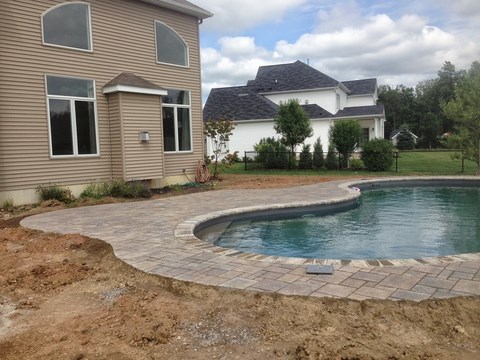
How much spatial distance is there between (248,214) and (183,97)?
6425 millimetres

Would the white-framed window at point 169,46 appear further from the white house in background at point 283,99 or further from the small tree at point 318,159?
the white house in background at point 283,99

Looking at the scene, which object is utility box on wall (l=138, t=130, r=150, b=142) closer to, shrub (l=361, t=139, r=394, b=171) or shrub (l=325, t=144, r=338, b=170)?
shrub (l=325, t=144, r=338, b=170)

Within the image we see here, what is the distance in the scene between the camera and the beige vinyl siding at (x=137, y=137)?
11.2 meters

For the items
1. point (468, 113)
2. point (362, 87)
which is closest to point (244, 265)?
point (468, 113)

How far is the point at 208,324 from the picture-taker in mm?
3230

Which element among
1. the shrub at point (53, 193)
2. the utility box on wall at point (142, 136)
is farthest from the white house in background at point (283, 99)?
the shrub at point (53, 193)

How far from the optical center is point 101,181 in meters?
11.2

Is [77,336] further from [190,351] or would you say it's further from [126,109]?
[126,109]

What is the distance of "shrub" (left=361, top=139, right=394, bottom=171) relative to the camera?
18.1 meters

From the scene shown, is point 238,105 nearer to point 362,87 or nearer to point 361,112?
point 361,112

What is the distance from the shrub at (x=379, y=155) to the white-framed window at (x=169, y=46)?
936cm

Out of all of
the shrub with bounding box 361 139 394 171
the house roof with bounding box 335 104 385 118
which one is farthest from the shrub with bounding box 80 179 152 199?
the house roof with bounding box 335 104 385 118

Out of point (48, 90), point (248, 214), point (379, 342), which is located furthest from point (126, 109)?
point (379, 342)

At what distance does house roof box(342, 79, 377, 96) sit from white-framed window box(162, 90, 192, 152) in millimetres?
23897
